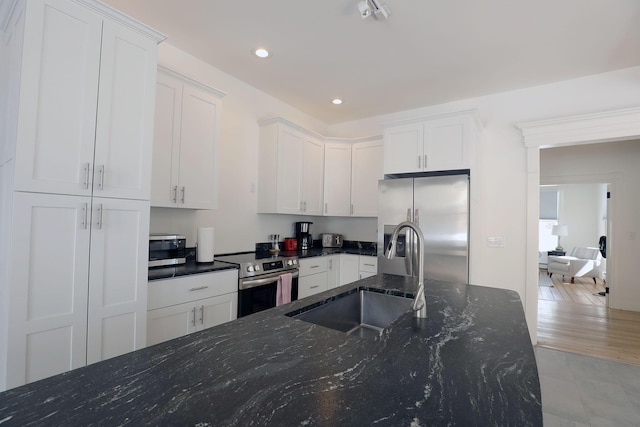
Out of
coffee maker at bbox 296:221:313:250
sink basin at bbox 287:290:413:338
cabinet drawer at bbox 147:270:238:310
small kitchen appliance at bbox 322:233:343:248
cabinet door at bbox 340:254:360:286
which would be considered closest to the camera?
sink basin at bbox 287:290:413:338

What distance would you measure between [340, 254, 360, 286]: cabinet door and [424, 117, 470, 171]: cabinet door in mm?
1397

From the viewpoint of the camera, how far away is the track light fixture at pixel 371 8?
200 cm

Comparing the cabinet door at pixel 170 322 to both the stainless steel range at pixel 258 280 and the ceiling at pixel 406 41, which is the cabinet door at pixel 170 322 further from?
the ceiling at pixel 406 41

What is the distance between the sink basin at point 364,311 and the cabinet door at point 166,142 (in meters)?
1.62

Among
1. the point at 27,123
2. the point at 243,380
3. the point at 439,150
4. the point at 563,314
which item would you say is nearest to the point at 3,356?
the point at 27,123

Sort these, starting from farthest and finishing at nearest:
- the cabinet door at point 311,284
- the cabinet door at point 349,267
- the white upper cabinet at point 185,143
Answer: the cabinet door at point 349,267 → the cabinet door at point 311,284 → the white upper cabinet at point 185,143

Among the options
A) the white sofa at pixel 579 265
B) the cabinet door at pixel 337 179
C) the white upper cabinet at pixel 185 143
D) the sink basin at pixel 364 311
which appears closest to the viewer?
the sink basin at pixel 364 311

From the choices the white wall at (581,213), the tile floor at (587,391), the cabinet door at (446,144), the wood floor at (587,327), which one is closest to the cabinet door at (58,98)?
the cabinet door at (446,144)

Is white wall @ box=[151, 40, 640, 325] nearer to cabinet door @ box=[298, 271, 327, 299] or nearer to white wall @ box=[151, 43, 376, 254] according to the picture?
white wall @ box=[151, 43, 376, 254]

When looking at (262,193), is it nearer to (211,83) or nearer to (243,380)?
(211,83)

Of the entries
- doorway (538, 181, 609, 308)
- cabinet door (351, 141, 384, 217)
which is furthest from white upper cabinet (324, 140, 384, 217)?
doorway (538, 181, 609, 308)

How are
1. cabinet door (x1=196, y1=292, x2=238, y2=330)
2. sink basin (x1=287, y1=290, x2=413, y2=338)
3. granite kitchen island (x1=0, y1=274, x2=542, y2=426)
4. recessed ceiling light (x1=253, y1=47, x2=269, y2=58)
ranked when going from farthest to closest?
recessed ceiling light (x1=253, y1=47, x2=269, y2=58) < cabinet door (x1=196, y1=292, x2=238, y2=330) < sink basin (x1=287, y1=290, x2=413, y2=338) < granite kitchen island (x1=0, y1=274, x2=542, y2=426)

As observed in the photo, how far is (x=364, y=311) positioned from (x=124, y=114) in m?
1.79

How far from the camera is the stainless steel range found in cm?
256
